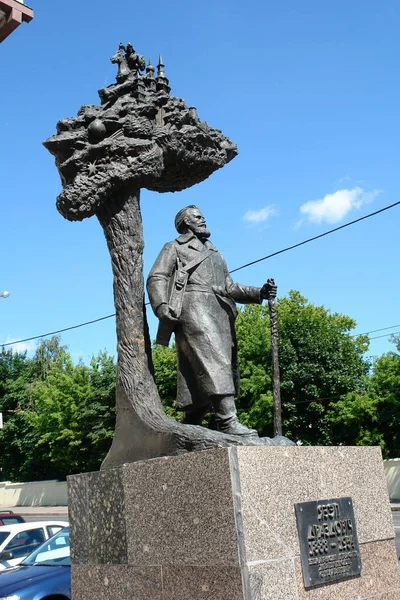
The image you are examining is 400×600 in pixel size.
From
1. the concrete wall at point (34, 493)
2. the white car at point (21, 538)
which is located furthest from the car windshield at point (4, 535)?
the concrete wall at point (34, 493)

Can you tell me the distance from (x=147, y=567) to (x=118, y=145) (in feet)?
11.1

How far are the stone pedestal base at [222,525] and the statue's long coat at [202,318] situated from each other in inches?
32.0

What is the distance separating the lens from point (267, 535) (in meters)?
4.37

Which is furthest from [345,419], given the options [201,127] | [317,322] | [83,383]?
[201,127]

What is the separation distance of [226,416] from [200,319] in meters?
0.78

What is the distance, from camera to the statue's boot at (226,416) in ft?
17.3

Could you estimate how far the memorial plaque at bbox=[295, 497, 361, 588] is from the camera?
4.54 m

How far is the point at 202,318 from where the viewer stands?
5527 millimetres

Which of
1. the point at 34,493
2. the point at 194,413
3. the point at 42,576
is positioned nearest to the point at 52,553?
the point at 42,576

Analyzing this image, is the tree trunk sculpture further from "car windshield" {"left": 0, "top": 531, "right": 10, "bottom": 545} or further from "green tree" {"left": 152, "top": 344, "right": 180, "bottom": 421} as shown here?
"green tree" {"left": 152, "top": 344, "right": 180, "bottom": 421}

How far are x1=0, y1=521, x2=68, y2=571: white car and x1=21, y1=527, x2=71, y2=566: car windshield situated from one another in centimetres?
65

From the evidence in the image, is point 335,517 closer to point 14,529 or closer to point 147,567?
point 147,567

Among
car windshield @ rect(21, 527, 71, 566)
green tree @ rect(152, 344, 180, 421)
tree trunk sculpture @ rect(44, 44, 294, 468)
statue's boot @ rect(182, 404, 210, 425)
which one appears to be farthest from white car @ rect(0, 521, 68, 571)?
green tree @ rect(152, 344, 180, 421)

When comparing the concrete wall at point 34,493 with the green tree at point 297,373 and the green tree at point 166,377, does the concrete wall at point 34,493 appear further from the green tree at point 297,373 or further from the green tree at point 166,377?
the green tree at point 297,373
